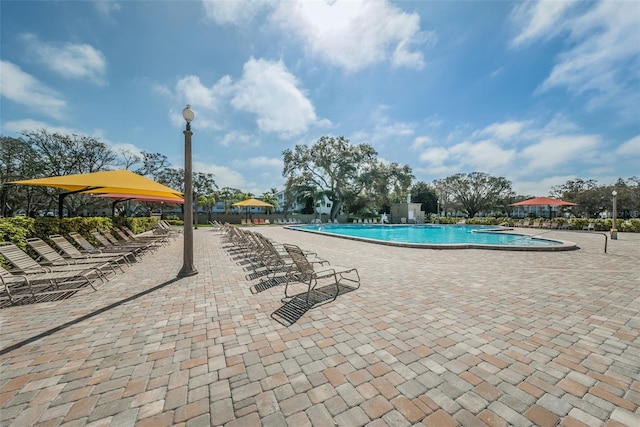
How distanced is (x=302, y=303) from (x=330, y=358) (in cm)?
166

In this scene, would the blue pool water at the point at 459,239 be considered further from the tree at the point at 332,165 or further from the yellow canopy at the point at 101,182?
the tree at the point at 332,165

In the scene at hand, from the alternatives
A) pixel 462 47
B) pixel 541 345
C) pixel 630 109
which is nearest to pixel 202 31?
pixel 462 47

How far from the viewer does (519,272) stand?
6203 millimetres

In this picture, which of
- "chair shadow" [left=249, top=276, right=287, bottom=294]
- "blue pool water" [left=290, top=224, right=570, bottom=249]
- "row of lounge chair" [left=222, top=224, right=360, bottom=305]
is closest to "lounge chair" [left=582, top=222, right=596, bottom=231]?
"blue pool water" [left=290, top=224, right=570, bottom=249]

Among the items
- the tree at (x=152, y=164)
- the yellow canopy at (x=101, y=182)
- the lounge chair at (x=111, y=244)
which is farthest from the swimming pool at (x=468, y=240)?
the tree at (x=152, y=164)

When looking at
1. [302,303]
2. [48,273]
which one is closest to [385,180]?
[302,303]

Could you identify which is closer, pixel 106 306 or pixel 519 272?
pixel 106 306

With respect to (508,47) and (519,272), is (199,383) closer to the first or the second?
(519,272)

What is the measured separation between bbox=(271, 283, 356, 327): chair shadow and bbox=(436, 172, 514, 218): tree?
50898 mm

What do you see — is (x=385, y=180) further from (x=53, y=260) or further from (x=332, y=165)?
(x=53, y=260)

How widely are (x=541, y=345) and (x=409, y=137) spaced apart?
20.9 m

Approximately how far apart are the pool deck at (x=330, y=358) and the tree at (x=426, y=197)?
5166cm

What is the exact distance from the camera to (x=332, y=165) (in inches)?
1355

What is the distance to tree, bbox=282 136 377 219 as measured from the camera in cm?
3403
